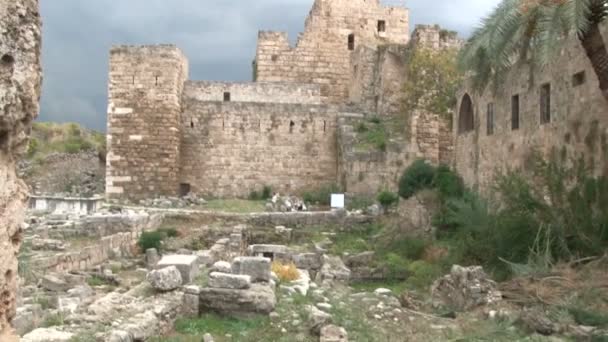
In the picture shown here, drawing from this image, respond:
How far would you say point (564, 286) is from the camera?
970 cm

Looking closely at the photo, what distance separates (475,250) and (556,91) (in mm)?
3732

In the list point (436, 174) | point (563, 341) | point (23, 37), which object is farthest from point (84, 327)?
point (436, 174)

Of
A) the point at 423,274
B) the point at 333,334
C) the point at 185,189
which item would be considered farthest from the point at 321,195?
the point at 333,334

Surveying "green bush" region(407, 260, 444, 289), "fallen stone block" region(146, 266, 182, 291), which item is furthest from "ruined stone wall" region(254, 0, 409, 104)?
"fallen stone block" region(146, 266, 182, 291)

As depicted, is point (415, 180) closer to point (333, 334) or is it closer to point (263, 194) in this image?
point (263, 194)

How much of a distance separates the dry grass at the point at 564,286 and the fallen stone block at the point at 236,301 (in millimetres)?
3794

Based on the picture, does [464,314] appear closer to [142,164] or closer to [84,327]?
[84,327]

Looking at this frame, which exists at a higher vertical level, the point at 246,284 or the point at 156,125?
the point at 156,125

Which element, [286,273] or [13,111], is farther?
[286,273]

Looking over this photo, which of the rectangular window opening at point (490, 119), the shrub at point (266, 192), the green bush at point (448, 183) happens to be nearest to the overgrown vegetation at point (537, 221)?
the rectangular window opening at point (490, 119)

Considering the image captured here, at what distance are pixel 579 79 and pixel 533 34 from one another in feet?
4.12

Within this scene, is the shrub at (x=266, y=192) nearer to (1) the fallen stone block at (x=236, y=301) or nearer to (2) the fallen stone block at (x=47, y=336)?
(1) the fallen stone block at (x=236, y=301)

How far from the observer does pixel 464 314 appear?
9664 mm

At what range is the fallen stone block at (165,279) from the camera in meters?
8.83
